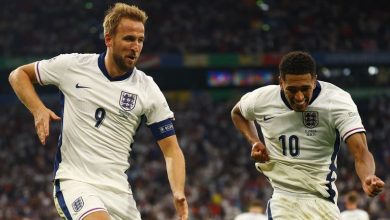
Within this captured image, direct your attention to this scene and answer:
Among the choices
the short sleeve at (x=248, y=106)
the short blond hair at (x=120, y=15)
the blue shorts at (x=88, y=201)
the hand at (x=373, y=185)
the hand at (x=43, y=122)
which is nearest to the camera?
the hand at (x=373, y=185)

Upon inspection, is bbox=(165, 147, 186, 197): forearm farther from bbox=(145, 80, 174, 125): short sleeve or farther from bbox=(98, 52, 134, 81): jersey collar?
bbox=(98, 52, 134, 81): jersey collar

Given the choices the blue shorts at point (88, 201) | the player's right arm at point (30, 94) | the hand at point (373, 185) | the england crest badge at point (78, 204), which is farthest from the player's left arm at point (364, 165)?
the player's right arm at point (30, 94)

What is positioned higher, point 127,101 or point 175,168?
point 127,101

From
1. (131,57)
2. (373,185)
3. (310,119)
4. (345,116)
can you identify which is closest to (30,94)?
(131,57)

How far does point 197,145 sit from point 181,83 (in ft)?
16.0

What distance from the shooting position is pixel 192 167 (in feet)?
83.8

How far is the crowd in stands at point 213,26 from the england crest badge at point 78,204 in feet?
79.5

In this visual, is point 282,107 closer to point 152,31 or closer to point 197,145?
point 197,145

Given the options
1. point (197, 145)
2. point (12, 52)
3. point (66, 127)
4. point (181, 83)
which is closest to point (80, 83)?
point (66, 127)

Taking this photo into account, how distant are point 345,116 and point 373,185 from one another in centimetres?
92

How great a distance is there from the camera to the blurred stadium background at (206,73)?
74.9 ft

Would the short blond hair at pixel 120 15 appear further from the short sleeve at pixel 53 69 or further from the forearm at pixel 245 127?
the forearm at pixel 245 127

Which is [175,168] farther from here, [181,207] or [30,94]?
[30,94]

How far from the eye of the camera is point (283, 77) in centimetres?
568
